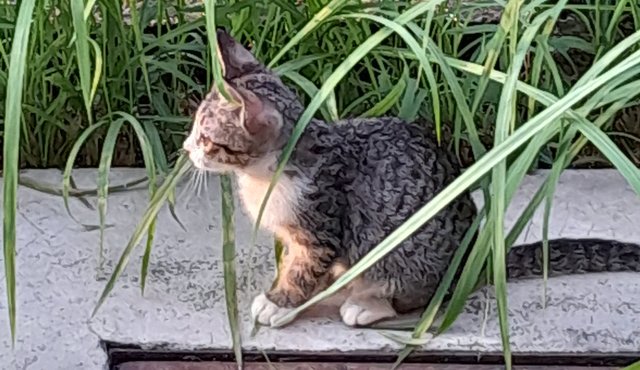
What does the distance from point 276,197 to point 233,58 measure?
7.3 inches

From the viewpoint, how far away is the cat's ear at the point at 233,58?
4.58 feet

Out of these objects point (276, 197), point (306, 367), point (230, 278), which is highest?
point (276, 197)

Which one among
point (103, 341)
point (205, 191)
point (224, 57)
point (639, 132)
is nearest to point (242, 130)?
point (224, 57)

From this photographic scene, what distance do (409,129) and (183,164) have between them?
0.30 m

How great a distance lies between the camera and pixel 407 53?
67.5 inches

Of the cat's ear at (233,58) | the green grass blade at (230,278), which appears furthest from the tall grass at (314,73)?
the cat's ear at (233,58)

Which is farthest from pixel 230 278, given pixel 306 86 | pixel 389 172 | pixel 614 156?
pixel 614 156

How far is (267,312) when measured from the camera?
154 cm

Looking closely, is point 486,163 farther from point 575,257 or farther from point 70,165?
point 70,165

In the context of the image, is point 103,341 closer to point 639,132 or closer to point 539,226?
point 539,226

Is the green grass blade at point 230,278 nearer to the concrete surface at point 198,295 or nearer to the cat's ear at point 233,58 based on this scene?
the concrete surface at point 198,295

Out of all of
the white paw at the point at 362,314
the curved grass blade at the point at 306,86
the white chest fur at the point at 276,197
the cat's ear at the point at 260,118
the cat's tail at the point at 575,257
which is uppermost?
the curved grass blade at the point at 306,86

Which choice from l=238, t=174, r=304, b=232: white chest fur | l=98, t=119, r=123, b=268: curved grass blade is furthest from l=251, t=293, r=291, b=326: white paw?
l=98, t=119, r=123, b=268: curved grass blade

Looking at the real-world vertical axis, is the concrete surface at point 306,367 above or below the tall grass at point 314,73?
below
